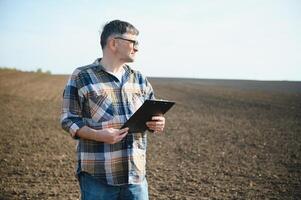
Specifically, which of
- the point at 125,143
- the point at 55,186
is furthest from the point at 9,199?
the point at 125,143

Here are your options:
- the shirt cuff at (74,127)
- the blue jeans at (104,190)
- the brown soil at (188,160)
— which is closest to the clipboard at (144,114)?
the shirt cuff at (74,127)

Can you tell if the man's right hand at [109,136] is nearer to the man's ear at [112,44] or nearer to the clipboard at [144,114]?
the clipboard at [144,114]

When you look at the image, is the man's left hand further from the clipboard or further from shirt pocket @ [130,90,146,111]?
shirt pocket @ [130,90,146,111]

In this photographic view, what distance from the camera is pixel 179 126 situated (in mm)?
13469

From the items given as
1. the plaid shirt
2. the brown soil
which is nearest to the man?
the plaid shirt

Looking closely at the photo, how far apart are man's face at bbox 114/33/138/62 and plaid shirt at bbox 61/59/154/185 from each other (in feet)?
0.55

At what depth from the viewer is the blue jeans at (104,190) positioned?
2670mm

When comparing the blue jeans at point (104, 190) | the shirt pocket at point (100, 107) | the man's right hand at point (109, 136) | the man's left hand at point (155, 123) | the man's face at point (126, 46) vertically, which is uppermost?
the man's face at point (126, 46)

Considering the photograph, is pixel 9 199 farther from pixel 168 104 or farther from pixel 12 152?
pixel 168 104

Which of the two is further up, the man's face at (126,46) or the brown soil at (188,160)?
the man's face at (126,46)

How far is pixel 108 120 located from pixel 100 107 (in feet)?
0.35

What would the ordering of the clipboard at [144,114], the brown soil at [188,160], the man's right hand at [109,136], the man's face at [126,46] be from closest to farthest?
the man's right hand at [109,136] < the clipboard at [144,114] < the man's face at [126,46] < the brown soil at [188,160]

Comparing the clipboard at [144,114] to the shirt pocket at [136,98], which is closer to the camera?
the clipboard at [144,114]

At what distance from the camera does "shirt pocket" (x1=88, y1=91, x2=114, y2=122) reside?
2.67 m
